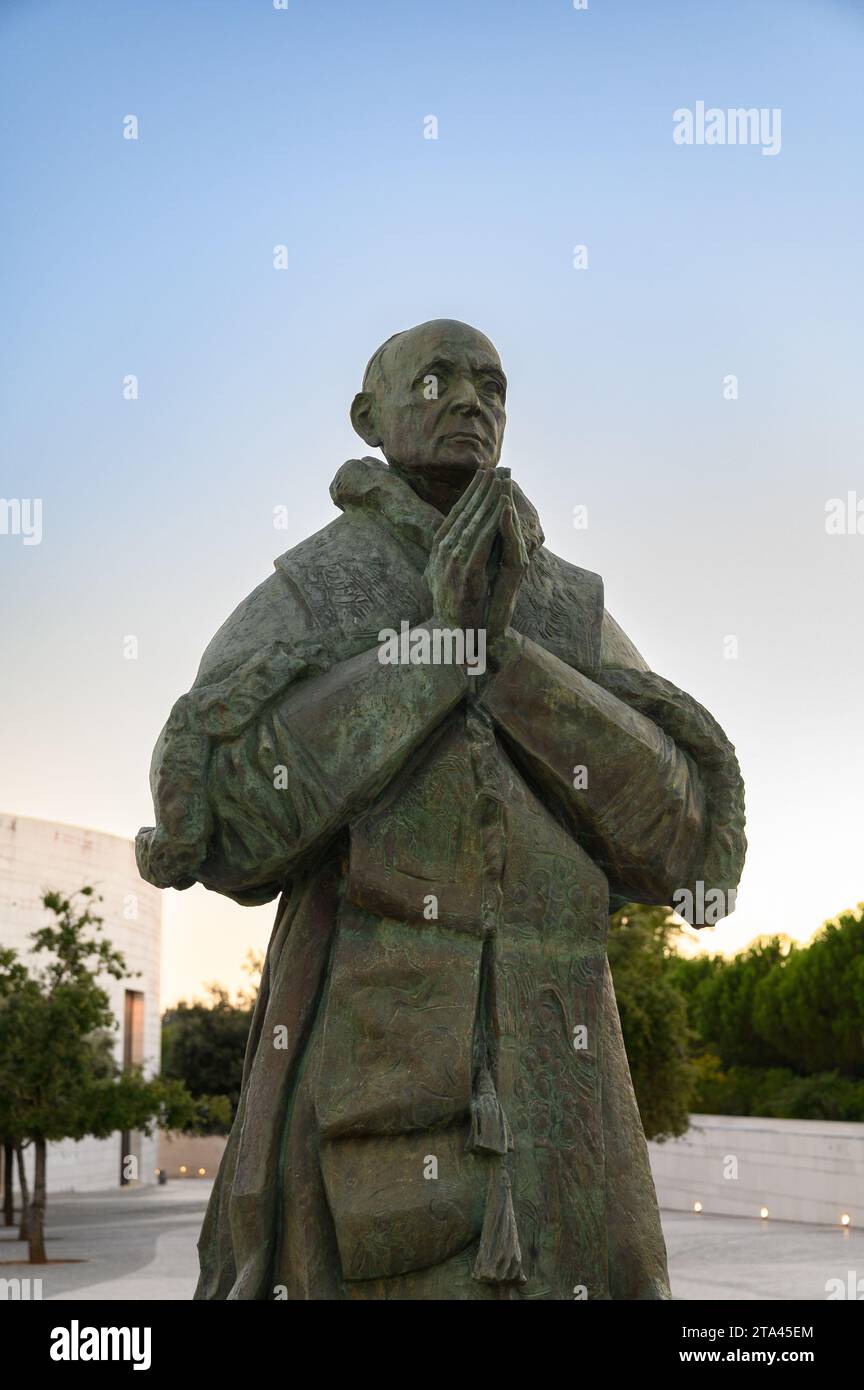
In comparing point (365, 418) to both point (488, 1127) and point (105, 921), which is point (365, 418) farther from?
point (105, 921)

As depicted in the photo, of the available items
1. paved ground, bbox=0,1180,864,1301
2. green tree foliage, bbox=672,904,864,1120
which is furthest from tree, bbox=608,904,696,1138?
green tree foliage, bbox=672,904,864,1120

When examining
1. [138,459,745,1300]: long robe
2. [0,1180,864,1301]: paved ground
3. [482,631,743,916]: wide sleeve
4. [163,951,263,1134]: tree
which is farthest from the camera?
[163,951,263,1134]: tree

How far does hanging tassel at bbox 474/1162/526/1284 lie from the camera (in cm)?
341

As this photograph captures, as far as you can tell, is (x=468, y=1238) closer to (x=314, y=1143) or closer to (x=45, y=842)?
(x=314, y=1143)

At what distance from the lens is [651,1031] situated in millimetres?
26625

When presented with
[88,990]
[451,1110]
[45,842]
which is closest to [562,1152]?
[451,1110]

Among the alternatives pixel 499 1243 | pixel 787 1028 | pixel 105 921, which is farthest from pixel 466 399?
pixel 105 921

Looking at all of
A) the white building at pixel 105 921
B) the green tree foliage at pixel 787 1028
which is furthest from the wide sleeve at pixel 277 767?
the green tree foliage at pixel 787 1028

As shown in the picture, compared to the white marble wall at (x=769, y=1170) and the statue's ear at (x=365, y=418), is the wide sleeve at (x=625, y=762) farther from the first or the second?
the white marble wall at (x=769, y=1170)

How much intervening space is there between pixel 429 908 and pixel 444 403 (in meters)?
1.29

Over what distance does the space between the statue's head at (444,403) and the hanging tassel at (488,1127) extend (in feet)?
5.13

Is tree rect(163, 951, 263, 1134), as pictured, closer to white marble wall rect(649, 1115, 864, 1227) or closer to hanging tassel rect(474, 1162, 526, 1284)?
white marble wall rect(649, 1115, 864, 1227)

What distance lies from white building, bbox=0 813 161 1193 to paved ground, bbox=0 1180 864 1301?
5515 millimetres
